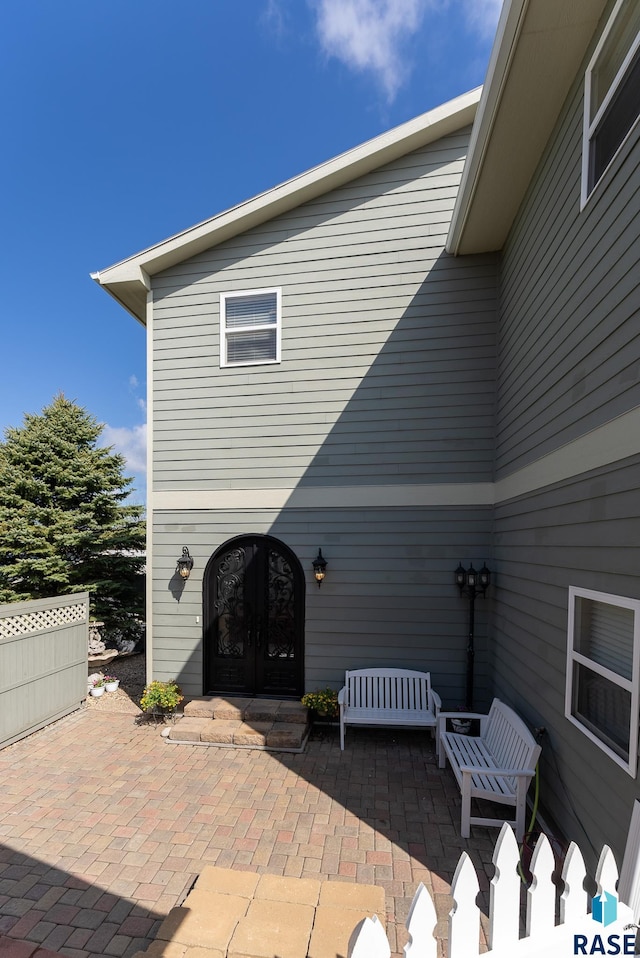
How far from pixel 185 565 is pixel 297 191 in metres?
5.45

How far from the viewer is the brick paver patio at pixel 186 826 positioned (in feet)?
9.52

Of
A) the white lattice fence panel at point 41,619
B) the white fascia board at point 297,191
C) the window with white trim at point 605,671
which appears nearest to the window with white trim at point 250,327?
the white fascia board at point 297,191

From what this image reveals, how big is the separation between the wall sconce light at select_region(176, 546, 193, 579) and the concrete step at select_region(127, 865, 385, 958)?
12.7ft

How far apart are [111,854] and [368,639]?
3394 millimetres

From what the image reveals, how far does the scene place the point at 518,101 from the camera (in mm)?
3703

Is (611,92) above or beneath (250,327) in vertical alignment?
above

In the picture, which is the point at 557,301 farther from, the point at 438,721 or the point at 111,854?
the point at 111,854

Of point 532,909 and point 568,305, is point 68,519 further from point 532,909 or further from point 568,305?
point 532,909

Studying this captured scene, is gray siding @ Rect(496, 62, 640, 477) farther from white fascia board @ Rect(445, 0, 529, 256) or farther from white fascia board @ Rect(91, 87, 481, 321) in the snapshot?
white fascia board @ Rect(91, 87, 481, 321)

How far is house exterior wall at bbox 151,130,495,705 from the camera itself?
5.61 meters

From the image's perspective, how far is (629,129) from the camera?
2682 mm

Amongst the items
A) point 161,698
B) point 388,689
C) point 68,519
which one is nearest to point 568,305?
point 388,689

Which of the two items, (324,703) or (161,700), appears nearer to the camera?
(324,703)

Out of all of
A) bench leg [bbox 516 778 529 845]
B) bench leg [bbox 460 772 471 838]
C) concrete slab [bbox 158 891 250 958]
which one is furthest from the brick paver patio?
concrete slab [bbox 158 891 250 958]
